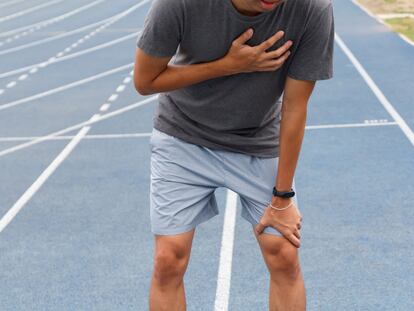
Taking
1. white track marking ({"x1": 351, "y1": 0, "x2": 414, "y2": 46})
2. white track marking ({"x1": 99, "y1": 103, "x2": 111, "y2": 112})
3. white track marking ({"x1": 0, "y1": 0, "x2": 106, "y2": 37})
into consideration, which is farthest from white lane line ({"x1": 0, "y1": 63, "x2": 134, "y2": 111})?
white track marking ({"x1": 0, "y1": 0, "x2": 106, "y2": 37})

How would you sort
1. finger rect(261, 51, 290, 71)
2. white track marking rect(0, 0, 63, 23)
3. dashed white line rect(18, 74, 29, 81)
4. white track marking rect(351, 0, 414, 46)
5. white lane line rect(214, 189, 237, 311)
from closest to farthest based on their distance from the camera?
finger rect(261, 51, 290, 71), white lane line rect(214, 189, 237, 311), dashed white line rect(18, 74, 29, 81), white track marking rect(351, 0, 414, 46), white track marking rect(0, 0, 63, 23)

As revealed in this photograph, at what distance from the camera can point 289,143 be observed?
10.4 feet

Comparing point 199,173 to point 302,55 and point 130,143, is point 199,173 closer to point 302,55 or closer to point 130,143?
point 302,55

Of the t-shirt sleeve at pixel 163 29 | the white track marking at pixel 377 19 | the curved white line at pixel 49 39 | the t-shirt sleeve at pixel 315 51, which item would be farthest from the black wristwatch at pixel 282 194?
the curved white line at pixel 49 39

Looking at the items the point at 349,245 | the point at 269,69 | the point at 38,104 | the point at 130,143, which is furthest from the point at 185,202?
the point at 38,104

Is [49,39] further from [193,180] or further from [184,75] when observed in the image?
[184,75]

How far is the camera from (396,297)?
4.52 metres

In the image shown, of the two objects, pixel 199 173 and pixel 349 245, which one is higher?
pixel 199 173

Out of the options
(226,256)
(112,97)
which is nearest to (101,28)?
(112,97)

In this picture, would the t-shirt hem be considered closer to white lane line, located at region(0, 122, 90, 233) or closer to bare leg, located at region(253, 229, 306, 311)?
bare leg, located at region(253, 229, 306, 311)

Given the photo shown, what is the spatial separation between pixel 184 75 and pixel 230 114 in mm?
277

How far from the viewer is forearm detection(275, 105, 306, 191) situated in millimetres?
3150

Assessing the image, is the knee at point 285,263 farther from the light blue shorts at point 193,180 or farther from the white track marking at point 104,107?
the white track marking at point 104,107

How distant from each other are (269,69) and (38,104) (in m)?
8.05
